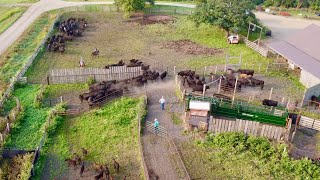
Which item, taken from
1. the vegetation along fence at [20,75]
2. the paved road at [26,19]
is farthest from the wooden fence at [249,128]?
the paved road at [26,19]

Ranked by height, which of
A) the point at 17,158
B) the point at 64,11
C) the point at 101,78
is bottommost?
the point at 17,158

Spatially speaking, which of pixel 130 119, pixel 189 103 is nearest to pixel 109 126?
pixel 130 119

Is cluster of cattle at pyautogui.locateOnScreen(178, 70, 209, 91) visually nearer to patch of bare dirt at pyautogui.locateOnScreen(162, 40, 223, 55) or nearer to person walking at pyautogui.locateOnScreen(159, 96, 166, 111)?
person walking at pyautogui.locateOnScreen(159, 96, 166, 111)

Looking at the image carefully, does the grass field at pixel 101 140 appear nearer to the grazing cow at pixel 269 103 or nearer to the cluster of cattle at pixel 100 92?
the cluster of cattle at pixel 100 92

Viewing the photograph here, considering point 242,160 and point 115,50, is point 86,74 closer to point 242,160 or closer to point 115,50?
point 115,50

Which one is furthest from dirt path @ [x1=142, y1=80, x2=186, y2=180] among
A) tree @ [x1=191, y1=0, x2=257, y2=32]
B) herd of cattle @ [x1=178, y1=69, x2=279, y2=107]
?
tree @ [x1=191, y1=0, x2=257, y2=32]

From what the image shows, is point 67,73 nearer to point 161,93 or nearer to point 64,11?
point 161,93
